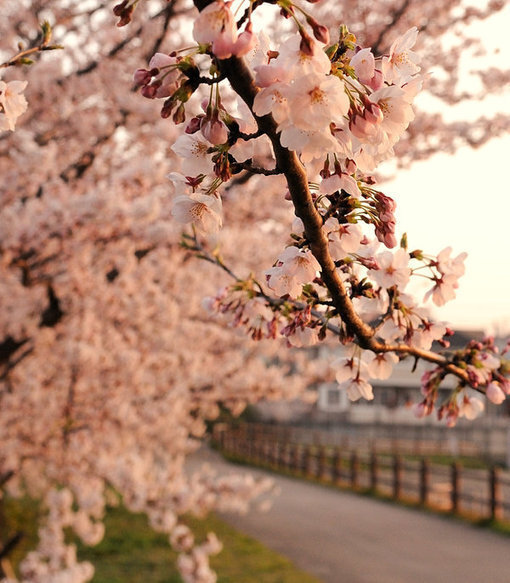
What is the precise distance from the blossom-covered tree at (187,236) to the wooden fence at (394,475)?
15.7 feet

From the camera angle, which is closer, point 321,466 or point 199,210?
point 199,210

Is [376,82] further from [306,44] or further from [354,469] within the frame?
[354,469]

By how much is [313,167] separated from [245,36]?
1.09ft

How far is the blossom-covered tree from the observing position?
1134 millimetres

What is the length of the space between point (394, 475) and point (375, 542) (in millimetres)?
5397

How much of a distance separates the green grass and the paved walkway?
439mm

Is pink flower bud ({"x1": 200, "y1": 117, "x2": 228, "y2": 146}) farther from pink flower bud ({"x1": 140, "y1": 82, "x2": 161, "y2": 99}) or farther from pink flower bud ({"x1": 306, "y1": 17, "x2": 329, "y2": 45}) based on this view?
pink flower bud ({"x1": 306, "y1": 17, "x2": 329, "y2": 45})

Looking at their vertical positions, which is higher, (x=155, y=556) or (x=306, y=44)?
(x=306, y=44)

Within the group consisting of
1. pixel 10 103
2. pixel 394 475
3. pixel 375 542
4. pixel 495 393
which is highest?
pixel 10 103

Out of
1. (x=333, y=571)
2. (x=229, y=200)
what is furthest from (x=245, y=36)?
(x=333, y=571)

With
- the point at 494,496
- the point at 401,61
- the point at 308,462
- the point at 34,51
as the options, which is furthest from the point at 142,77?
the point at 308,462

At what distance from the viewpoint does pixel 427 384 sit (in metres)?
2.29

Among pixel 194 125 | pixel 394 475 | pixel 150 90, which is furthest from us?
pixel 394 475

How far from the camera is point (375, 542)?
10.9 metres
